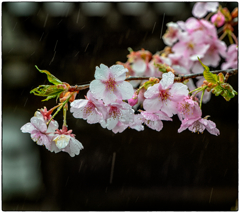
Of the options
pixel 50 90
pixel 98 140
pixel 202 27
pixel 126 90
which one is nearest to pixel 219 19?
pixel 202 27

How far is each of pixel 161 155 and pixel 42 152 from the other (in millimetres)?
1463

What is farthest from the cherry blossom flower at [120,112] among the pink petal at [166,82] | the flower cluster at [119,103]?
the pink petal at [166,82]

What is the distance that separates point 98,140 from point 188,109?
2364mm

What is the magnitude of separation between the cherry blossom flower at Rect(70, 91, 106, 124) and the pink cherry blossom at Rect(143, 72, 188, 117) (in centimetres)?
12

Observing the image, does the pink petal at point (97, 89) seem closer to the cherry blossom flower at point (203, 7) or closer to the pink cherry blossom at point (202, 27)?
the pink cherry blossom at point (202, 27)

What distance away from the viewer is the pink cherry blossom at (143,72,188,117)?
62cm

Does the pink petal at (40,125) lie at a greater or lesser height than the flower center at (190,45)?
lesser

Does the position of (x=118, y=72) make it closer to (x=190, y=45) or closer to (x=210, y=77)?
(x=210, y=77)

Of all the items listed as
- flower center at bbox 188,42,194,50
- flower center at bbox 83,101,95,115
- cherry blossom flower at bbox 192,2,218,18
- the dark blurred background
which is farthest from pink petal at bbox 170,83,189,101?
the dark blurred background

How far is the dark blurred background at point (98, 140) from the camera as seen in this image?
277 cm

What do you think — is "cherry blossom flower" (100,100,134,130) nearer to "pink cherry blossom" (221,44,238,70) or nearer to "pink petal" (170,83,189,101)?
→ "pink petal" (170,83,189,101)

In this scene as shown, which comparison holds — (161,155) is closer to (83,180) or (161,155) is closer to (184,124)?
(83,180)

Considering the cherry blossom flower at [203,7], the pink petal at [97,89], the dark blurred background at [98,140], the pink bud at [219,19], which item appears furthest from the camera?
the dark blurred background at [98,140]

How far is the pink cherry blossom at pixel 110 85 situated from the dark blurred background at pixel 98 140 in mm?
2064
